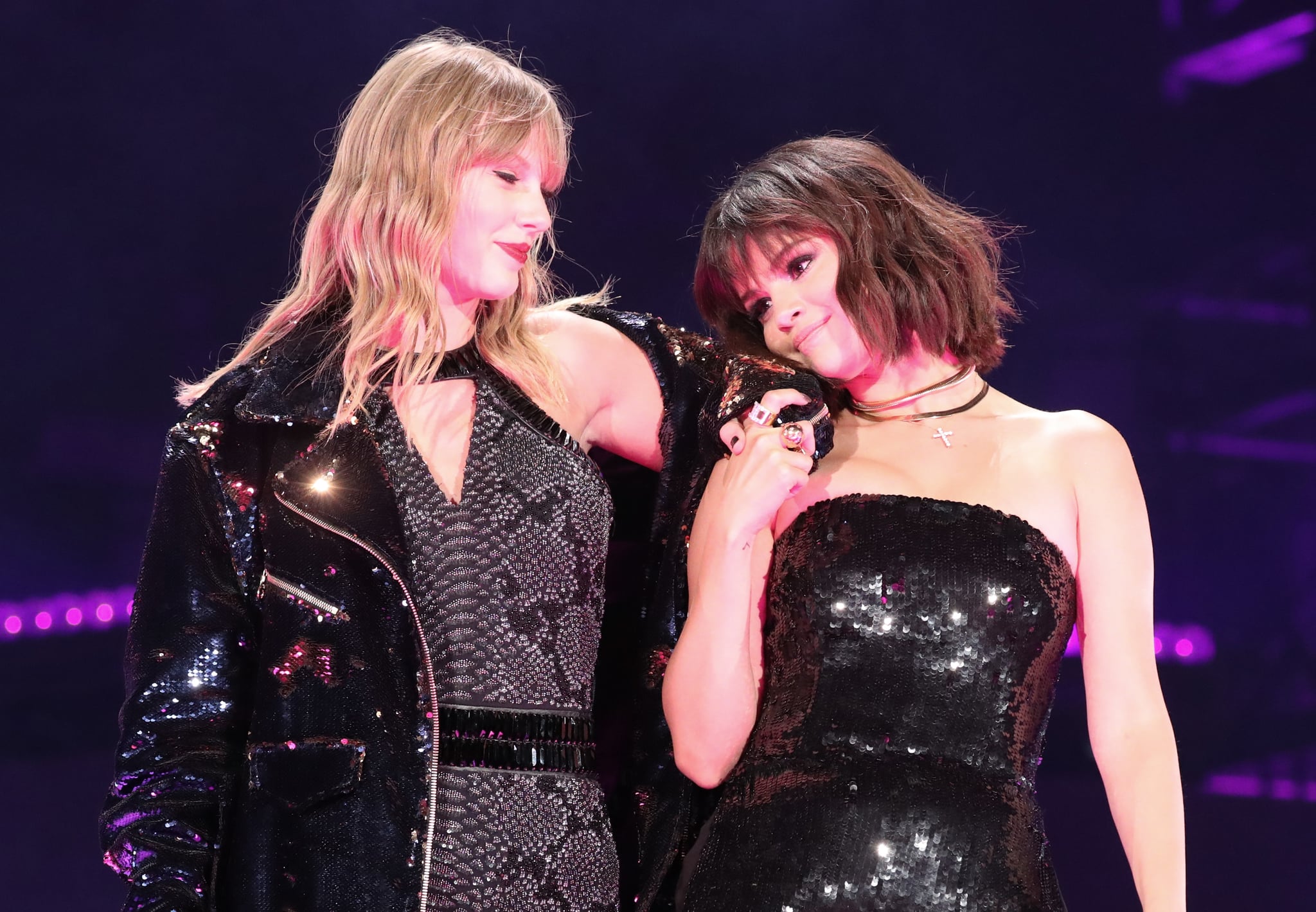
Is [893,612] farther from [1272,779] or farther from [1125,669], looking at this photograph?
[1272,779]

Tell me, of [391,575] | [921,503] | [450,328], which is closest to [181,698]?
[391,575]

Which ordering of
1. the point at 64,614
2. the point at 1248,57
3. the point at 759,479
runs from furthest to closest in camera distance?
the point at 1248,57 < the point at 64,614 < the point at 759,479

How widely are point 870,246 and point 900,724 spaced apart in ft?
2.33

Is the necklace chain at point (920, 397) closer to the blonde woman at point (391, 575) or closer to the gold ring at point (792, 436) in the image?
the gold ring at point (792, 436)

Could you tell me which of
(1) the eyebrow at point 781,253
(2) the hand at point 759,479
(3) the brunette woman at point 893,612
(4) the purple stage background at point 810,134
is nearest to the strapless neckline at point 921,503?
(3) the brunette woman at point 893,612

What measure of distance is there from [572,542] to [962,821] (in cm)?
63

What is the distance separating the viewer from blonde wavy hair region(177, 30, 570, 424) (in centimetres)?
176

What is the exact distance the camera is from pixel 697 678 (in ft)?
5.75

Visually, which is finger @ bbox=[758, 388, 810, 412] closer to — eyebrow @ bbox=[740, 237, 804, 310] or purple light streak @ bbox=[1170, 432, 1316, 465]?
eyebrow @ bbox=[740, 237, 804, 310]

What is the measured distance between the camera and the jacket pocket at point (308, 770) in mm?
1592

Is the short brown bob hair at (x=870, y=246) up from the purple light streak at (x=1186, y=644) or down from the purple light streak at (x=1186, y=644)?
up

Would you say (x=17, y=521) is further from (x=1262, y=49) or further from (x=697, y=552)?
(x=1262, y=49)

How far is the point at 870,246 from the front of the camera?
193 centimetres

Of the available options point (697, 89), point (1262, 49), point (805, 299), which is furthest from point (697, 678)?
point (1262, 49)
